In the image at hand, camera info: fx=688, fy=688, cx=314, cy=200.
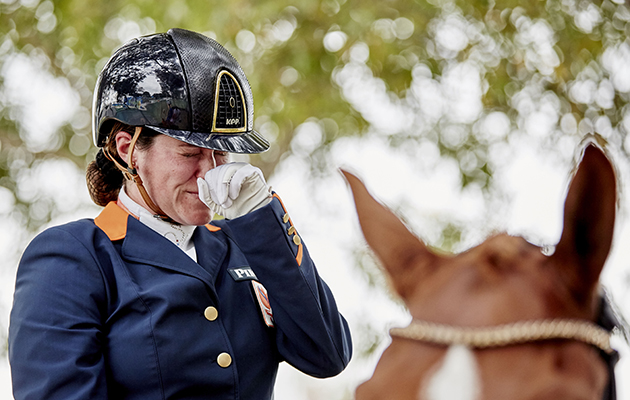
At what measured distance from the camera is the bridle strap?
0.60 meters

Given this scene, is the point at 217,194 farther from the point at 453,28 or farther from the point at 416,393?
the point at 453,28

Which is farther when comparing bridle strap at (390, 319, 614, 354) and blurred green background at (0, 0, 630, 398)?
blurred green background at (0, 0, 630, 398)

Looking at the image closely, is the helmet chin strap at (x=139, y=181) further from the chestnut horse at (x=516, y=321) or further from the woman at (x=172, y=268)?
the chestnut horse at (x=516, y=321)

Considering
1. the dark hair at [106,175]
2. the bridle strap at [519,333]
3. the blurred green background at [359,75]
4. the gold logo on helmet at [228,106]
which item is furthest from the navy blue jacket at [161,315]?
the blurred green background at [359,75]

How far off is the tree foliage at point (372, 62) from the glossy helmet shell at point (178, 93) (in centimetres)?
150

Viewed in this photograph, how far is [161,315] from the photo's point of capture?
1373 millimetres

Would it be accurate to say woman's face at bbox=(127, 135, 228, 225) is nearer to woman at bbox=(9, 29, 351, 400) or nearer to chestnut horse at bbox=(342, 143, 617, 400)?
woman at bbox=(9, 29, 351, 400)

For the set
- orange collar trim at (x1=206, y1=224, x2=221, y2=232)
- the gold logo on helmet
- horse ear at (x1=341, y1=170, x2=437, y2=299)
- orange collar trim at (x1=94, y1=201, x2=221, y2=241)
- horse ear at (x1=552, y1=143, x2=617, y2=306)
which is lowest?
orange collar trim at (x1=206, y1=224, x2=221, y2=232)

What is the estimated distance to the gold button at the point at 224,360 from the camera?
141 cm

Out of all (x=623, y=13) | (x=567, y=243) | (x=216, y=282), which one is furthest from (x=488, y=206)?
(x=567, y=243)

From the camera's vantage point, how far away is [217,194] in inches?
58.0

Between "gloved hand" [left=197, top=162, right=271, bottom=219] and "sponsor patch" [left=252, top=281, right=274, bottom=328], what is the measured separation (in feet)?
0.58

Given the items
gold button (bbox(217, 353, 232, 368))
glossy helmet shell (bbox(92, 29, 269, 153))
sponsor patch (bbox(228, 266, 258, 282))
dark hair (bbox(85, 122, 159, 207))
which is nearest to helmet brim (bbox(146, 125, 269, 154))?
glossy helmet shell (bbox(92, 29, 269, 153))

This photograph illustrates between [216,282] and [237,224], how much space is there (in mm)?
188
